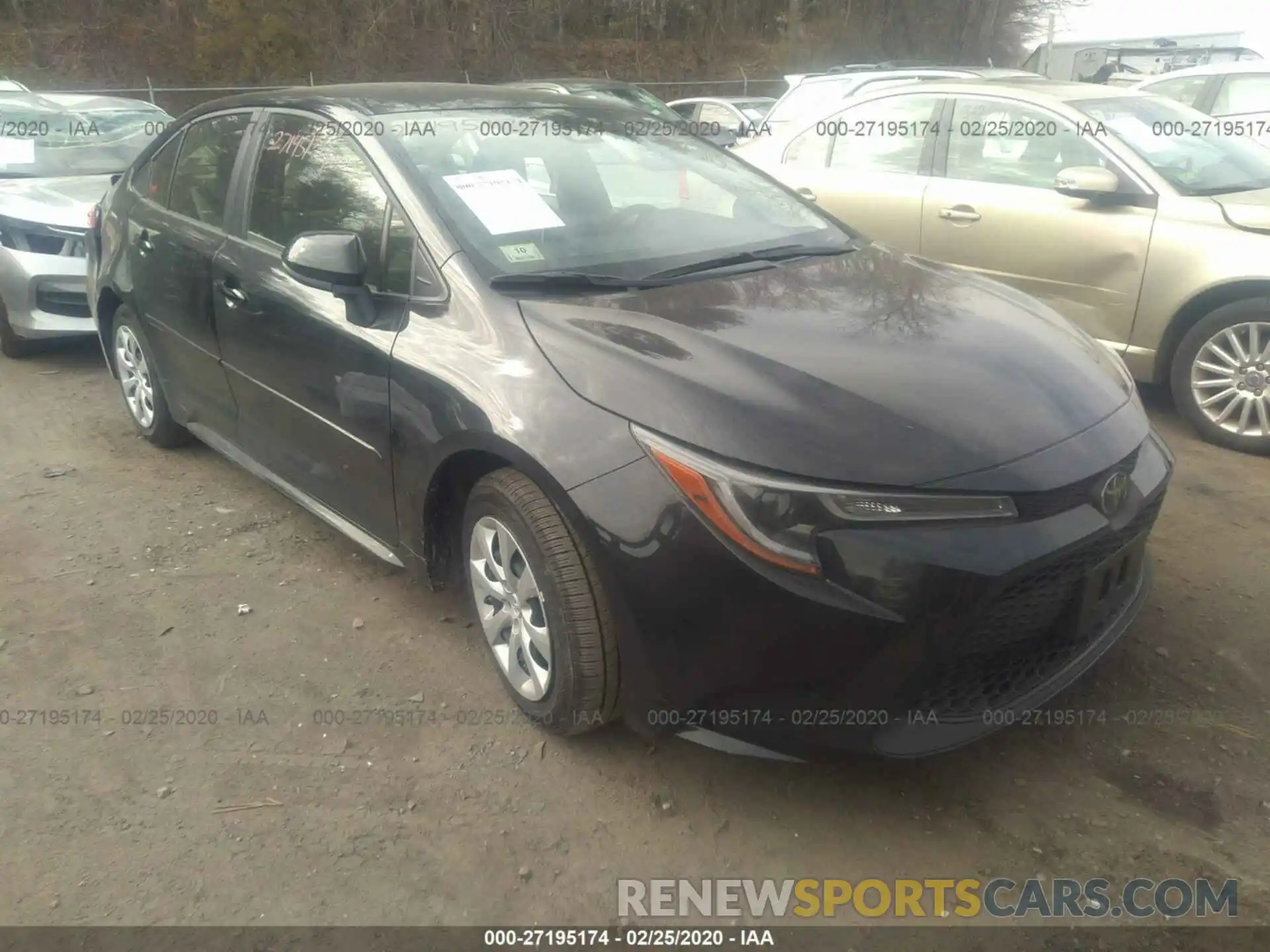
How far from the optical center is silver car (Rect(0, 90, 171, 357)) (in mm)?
5887

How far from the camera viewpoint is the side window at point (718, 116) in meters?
15.2

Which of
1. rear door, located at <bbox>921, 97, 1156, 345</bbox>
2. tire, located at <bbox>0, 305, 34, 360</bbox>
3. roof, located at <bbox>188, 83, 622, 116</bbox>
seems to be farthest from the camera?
tire, located at <bbox>0, 305, 34, 360</bbox>

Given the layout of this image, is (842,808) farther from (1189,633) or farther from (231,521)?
(231,521)

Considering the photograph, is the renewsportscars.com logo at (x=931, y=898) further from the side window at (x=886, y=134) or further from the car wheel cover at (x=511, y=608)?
the side window at (x=886, y=134)

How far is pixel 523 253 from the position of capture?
2826 millimetres

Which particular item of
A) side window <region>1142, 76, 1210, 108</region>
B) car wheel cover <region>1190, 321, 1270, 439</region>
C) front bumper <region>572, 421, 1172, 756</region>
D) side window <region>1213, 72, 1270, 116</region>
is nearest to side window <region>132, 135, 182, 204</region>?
front bumper <region>572, 421, 1172, 756</region>

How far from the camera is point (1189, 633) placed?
3107mm

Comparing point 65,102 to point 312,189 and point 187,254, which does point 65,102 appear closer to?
point 187,254

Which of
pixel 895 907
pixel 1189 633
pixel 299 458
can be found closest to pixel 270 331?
pixel 299 458

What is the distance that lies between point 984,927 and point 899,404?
115 centimetres

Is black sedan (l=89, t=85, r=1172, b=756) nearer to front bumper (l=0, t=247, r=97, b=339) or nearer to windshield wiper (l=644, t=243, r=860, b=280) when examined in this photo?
windshield wiper (l=644, t=243, r=860, b=280)

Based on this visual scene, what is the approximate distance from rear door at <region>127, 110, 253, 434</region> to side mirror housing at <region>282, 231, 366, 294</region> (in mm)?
989

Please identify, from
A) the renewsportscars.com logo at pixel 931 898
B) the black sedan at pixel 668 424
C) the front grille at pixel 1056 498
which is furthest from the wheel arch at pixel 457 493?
the front grille at pixel 1056 498

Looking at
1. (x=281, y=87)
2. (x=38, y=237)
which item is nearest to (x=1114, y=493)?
(x=38, y=237)
